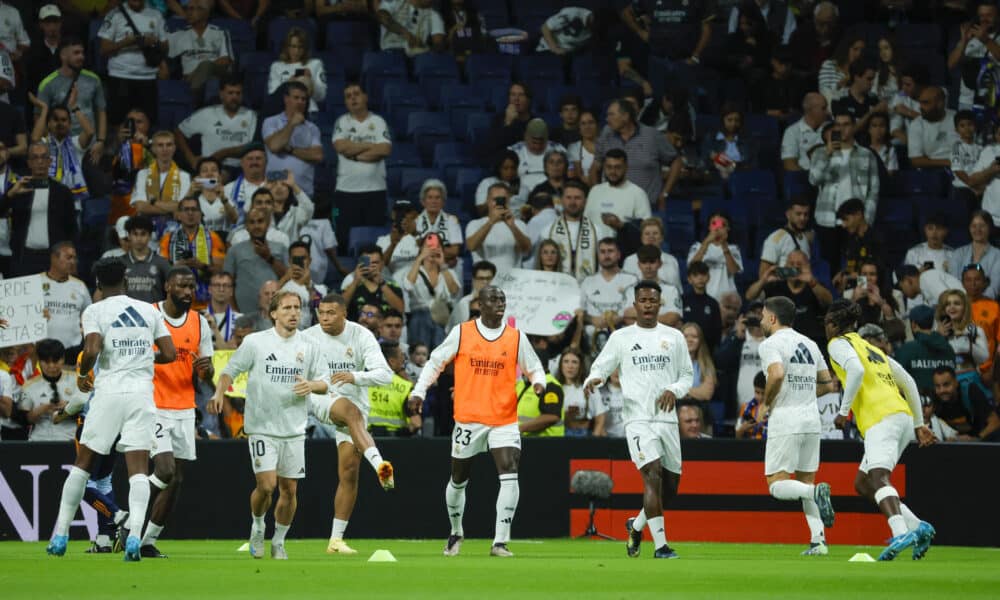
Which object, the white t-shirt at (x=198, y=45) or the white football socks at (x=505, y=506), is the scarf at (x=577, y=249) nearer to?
the white t-shirt at (x=198, y=45)

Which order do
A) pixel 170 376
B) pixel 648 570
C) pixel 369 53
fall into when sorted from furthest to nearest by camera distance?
pixel 369 53 → pixel 170 376 → pixel 648 570

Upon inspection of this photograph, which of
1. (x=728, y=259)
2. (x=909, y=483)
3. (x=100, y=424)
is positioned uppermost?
(x=728, y=259)

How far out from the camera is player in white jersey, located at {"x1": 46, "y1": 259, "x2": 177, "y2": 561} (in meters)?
13.4

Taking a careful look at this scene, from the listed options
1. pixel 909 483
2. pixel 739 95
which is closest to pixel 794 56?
pixel 739 95

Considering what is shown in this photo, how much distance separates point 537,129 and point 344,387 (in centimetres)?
795

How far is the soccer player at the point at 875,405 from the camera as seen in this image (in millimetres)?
14797

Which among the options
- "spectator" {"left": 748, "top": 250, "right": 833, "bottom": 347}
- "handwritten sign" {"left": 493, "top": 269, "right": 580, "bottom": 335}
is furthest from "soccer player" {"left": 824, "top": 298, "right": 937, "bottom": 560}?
"handwritten sign" {"left": 493, "top": 269, "right": 580, "bottom": 335}

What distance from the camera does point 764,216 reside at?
77.4 ft

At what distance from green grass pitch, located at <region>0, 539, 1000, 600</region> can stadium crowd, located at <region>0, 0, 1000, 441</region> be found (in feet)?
12.7

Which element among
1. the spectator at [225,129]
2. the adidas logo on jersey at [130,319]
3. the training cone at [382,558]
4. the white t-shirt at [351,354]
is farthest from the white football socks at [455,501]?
the spectator at [225,129]

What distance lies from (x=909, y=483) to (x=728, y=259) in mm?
4315

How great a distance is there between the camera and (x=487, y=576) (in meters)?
12.1

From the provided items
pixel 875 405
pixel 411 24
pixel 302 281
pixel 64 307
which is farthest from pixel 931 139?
pixel 64 307

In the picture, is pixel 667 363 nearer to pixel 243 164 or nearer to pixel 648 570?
pixel 648 570
